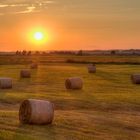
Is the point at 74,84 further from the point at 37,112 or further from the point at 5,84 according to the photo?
the point at 37,112

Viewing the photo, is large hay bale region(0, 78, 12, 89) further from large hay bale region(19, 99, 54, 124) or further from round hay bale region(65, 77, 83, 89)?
large hay bale region(19, 99, 54, 124)

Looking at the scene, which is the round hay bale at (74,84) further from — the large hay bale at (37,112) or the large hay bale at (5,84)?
the large hay bale at (37,112)

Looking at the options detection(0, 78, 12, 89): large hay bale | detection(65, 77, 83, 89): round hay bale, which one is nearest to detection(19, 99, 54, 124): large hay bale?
detection(65, 77, 83, 89): round hay bale

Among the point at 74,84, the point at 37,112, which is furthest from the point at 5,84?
the point at 37,112

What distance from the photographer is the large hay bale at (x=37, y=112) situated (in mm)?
18141

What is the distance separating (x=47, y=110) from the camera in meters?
18.3

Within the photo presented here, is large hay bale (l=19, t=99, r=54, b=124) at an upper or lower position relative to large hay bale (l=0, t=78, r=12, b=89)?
lower

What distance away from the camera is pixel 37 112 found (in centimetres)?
1812

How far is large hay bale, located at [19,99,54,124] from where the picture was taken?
59.5 feet

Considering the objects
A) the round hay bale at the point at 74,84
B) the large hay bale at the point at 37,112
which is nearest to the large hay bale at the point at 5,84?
the round hay bale at the point at 74,84

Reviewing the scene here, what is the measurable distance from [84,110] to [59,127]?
5.99 m

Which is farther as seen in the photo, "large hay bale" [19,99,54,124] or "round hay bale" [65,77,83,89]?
"round hay bale" [65,77,83,89]

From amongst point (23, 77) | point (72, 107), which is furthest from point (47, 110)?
point (23, 77)

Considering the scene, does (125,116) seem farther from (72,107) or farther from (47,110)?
(47,110)
